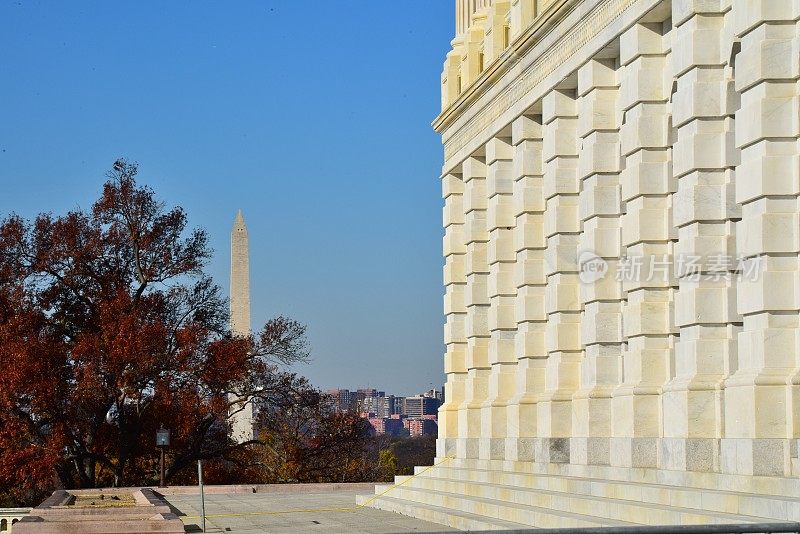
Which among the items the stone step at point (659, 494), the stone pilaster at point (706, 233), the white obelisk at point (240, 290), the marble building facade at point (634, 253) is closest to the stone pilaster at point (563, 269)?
the marble building facade at point (634, 253)

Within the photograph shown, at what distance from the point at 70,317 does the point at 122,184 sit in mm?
5140

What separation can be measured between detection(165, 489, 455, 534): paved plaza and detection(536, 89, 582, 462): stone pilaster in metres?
3.14

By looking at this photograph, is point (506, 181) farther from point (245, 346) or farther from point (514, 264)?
point (245, 346)

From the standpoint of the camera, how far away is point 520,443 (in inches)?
1152

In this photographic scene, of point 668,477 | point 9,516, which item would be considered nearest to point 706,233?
point 668,477

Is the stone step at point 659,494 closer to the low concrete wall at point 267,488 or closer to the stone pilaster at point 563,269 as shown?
the stone pilaster at point 563,269

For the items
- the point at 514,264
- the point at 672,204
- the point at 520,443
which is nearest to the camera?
the point at 672,204

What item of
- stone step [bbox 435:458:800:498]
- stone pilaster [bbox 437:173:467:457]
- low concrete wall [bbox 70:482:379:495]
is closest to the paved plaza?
low concrete wall [bbox 70:482:379:495]

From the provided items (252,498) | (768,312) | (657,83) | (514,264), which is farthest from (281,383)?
(768,312)

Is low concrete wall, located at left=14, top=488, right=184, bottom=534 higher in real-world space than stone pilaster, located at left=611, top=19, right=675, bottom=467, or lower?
lower

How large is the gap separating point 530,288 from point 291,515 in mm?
6924

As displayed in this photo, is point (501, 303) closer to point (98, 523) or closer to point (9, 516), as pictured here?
point (9, 516)

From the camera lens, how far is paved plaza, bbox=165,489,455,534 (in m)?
26.0

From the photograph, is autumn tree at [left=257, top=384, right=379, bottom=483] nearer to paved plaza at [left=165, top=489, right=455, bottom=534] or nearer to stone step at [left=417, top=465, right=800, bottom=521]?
paved plaza at [left=165, top=489, right=455, bottom=534]
